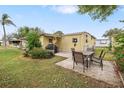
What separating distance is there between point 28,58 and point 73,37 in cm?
470

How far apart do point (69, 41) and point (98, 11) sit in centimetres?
497

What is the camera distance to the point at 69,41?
1085 centimetres

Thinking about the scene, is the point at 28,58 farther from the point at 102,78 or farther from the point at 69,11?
the point at 102,78

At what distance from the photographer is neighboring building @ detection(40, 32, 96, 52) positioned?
9.48m

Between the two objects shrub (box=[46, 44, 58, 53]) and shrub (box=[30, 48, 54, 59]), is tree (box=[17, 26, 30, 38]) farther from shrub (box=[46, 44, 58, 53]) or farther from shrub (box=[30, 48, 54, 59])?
shrub (box=[46, 44, 58, 53])

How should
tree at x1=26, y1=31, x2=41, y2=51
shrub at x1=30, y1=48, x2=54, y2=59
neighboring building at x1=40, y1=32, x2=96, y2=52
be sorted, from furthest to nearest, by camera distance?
neighboring building at x1=40, y1=32, x2=96, y2=52 → tree at x1=26, y1=31, x2=41, y2=51 → shrub at x1=30, y1=48, x2=54, y2=59

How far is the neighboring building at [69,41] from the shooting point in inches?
373

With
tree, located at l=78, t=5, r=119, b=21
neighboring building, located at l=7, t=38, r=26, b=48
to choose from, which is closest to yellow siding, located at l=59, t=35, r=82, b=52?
neighboring building, located at l=7, t=38, r=26, b=48

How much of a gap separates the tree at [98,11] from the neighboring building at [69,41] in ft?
9.03

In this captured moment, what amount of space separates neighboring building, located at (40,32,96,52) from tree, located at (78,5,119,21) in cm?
275

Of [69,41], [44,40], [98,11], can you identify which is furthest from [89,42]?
[98,11]

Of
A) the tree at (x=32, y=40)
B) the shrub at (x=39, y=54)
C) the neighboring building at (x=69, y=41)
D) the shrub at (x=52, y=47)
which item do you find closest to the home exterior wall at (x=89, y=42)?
the neighboring building at (x=69, y=41)
